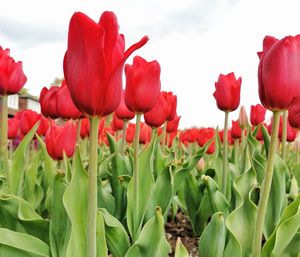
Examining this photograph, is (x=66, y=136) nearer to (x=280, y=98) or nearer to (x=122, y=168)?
(x=122, y=168)

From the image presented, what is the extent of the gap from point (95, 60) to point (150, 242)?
2.31 feet

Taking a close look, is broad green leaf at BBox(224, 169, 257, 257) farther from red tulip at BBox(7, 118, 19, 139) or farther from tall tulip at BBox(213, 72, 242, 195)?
red tulip at BBox(7, 118, 19, 139)

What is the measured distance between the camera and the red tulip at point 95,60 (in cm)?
94

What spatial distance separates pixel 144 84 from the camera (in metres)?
1.74

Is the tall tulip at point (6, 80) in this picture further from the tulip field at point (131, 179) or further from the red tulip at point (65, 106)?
the red tulip at point (65, 106)

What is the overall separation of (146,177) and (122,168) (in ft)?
1.43

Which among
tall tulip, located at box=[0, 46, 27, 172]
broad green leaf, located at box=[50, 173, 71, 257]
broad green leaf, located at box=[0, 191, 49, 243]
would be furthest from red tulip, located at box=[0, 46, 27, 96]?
broad green leaf, located at box=[50, 173, 71, 257]

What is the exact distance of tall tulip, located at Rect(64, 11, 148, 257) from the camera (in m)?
0.94

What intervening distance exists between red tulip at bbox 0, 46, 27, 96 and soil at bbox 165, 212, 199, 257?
117 centimetres

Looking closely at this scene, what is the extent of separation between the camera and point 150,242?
4.63 ft

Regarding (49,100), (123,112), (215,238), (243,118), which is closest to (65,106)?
(49,100)

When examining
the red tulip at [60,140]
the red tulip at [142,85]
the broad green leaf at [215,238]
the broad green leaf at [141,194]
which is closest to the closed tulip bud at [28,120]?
the red tulip at [60,140]

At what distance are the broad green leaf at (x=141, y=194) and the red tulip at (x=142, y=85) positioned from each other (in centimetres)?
23

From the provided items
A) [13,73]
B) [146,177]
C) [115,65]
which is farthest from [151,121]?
[115,65]
